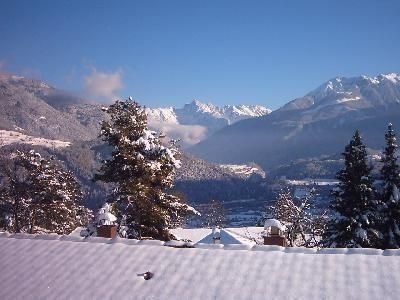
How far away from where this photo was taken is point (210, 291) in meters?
10.7

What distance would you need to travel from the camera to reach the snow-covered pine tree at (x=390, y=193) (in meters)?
28.4

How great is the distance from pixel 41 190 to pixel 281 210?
68.3 ft

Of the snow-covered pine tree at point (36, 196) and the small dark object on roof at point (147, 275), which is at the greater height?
the small dark object on roof at point (147, 275)

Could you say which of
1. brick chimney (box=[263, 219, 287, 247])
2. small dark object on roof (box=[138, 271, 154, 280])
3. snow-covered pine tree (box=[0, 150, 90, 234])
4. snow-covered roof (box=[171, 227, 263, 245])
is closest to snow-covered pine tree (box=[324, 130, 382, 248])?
snow-covered roof (box=[171, 227, 263, 245])

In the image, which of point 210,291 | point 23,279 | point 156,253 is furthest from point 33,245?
point 210,291

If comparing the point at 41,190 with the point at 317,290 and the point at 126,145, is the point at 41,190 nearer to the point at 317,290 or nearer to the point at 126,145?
the point at 126,145

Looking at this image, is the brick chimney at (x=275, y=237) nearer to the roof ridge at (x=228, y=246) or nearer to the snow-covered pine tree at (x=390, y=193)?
the roof ridge at (x=228, y=246)

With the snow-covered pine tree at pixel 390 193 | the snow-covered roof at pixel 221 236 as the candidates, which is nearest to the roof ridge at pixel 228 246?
the snow-covered pine tree at pixel 390 193

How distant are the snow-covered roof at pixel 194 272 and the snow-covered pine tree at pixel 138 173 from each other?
9891 mm

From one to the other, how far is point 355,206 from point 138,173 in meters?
12.4

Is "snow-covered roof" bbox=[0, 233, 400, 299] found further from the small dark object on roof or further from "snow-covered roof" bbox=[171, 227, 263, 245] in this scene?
"snow-covered roof" bbox=[171, 227, 263, 245]

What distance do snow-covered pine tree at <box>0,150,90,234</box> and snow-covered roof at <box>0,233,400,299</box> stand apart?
90.2 feet

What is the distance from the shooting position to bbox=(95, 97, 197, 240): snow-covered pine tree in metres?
23.9

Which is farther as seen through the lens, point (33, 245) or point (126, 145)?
point (126, 145)
